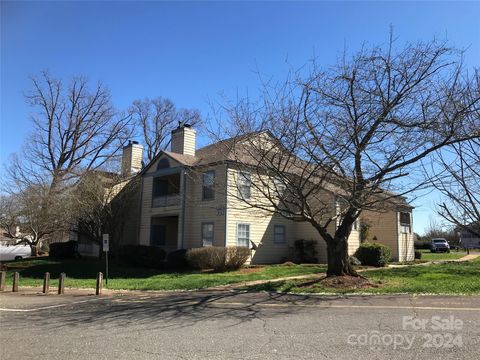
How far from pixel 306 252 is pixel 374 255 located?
4.06 metres

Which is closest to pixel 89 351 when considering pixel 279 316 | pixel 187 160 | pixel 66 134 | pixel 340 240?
pixel 279 316

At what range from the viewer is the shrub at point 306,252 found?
26.4m

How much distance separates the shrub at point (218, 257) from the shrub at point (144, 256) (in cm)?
315

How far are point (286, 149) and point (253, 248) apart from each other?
1214cm

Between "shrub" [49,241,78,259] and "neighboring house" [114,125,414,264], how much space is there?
16.7 ft

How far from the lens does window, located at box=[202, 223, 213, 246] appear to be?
25.4 m

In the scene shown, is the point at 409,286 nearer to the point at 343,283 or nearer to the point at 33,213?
the point at 343,283

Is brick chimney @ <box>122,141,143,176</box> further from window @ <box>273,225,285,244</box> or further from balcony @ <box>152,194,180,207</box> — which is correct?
window @ <box>273,225,285,244</box>

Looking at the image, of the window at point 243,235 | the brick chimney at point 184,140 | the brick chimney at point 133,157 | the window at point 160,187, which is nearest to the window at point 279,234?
the window at point 243,235

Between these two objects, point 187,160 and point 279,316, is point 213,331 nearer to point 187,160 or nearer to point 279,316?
point 279,316

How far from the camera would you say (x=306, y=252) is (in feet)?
86.9

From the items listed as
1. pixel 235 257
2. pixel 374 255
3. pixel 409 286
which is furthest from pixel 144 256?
pixel 409 286

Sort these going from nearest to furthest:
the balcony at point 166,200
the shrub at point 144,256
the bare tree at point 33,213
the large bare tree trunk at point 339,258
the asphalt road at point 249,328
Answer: the asphalt road at point 249,328, the large bare tree trunk at point 339,258, the shrub at point 144,256, the balcony at point 166,200, the bare tree at point 33,213

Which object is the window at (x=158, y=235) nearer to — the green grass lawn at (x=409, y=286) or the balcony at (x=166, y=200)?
the balcony at (x=166, y=200)
